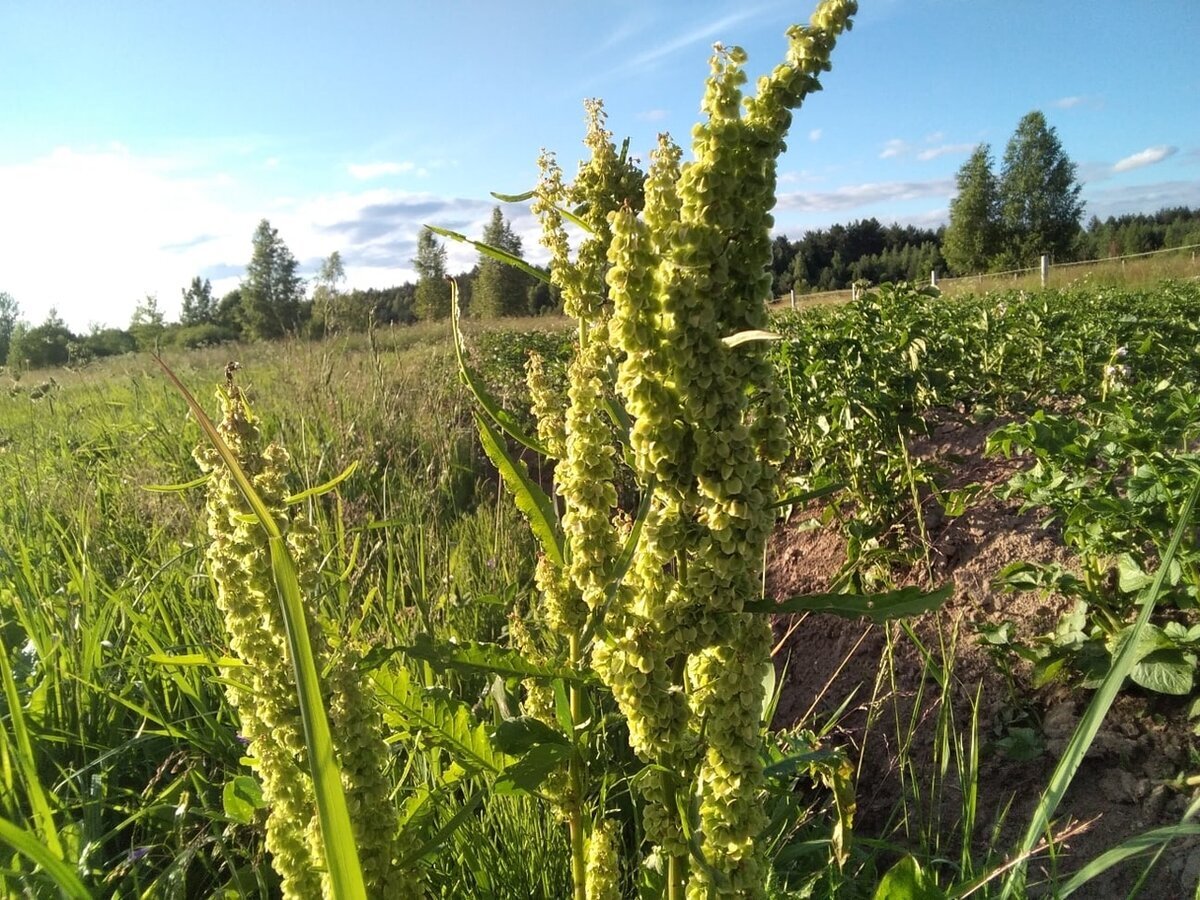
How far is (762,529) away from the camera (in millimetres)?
944

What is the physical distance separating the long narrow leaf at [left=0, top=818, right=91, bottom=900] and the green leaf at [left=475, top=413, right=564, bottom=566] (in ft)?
2.28

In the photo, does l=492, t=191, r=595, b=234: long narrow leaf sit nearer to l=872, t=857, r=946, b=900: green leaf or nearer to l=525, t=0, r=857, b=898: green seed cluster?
l=525, t=0, r=857, b=898: green seed cluster

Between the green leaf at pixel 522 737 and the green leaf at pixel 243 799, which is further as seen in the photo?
the green leaf at pixel 243 799

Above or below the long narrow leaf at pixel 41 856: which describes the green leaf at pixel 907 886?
below

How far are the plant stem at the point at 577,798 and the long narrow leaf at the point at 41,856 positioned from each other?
0.64 metres

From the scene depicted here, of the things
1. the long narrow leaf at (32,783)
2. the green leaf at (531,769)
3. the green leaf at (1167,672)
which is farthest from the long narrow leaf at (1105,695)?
the long narrow leaf at (32,783)

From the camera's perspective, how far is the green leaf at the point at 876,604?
0.92 m

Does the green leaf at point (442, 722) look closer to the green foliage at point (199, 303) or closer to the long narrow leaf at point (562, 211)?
the long narrow leaf at point (562, 211)

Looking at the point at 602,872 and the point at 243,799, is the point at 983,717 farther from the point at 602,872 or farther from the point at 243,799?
the point at 243,799

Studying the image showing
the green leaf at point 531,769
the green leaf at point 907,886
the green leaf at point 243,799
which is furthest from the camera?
the green leaf at point 243,799

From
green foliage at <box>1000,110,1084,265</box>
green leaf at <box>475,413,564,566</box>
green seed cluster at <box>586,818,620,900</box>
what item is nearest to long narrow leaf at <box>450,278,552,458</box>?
green leaf at <box>475,413,564,566</box>

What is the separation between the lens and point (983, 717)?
2566mm

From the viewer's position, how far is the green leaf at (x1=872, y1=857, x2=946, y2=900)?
1308 mm

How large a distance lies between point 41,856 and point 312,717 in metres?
0.40
